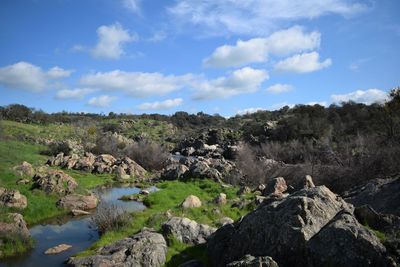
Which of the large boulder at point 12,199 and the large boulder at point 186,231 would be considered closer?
the large boulder at point 186,231

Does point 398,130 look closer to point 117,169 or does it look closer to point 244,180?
point 244,180

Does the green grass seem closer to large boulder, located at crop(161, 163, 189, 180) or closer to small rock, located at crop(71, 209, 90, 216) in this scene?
large boulder, located at crop(161, 163, 189, 180)

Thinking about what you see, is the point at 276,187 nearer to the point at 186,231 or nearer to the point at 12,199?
the point at 186,231

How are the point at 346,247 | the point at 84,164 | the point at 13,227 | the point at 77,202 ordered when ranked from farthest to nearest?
the point at 84,164
the point at 77,202
the point at 13,227
the point at 346,247

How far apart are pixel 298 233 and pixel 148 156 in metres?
44.8

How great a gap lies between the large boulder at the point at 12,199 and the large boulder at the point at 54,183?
3179 mm

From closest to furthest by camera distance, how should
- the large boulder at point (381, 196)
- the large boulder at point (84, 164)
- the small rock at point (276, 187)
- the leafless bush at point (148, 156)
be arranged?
the large boulder at point (381, 196)
the small rock at point (276, 187)
the large boulder at point (84, 164)
the leafless bush at point (148, 156)

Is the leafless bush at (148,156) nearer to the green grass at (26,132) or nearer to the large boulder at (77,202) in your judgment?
the green grass at (26,132)

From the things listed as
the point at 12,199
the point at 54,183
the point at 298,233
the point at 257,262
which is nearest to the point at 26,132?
the point at 54,183

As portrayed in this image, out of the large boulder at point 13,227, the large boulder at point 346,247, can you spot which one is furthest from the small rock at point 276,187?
the large boulder at point 346,247

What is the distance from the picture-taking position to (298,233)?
9.97m

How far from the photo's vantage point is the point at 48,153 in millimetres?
50812

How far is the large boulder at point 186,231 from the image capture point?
1503cm

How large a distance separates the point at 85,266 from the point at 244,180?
81.6 ft
